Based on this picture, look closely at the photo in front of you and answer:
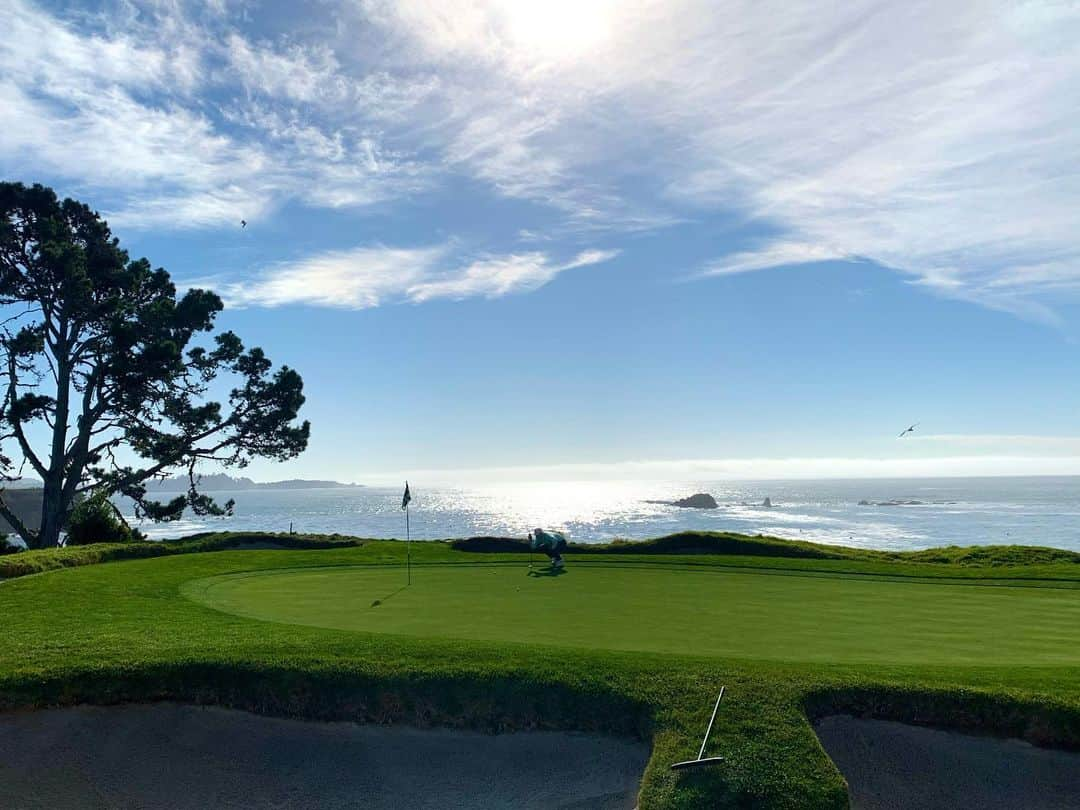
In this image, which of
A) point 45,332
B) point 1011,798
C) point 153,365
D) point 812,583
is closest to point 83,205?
point 45,332

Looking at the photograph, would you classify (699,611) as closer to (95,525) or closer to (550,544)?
(550,544)

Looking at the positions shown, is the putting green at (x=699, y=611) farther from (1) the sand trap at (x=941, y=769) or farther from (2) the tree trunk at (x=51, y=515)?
(2) the tree trunk at (x=51, y=515)

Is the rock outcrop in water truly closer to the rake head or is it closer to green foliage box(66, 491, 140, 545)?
green foliage box(66, 491, 140, 545)

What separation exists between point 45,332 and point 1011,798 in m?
40.1

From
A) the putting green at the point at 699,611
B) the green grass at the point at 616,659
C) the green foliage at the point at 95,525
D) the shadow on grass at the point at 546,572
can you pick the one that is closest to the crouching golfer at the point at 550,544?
the shadow on grass at the point at 546,572

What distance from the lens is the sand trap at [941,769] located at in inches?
273

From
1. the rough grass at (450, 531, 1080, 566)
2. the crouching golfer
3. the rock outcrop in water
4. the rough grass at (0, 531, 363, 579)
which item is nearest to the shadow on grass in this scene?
the crouching golfer

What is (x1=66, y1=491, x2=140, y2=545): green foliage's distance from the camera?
27.8 m

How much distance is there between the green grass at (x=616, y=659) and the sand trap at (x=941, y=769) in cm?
21

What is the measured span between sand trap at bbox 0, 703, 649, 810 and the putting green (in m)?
2.38

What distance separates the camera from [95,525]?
28109 millimetres

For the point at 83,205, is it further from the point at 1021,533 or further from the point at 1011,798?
the point at 1021,533

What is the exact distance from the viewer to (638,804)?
256 inches

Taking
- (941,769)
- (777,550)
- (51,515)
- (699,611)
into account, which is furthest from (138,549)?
(941,769)
